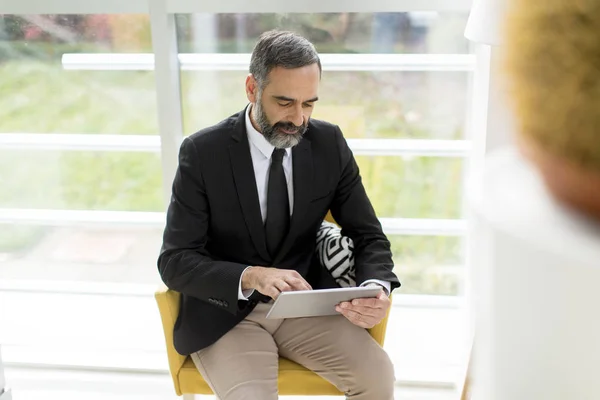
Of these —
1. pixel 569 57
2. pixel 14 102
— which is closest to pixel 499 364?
pixel 569 57

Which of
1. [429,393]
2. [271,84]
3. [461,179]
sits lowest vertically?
[429,393]

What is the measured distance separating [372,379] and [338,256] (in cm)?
39

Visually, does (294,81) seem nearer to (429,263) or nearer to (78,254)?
(429,263)

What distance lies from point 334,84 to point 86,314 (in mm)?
1513

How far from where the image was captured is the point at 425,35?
2807 mm

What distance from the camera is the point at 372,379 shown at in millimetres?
2217

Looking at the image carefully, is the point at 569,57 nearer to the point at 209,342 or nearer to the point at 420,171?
the point at 209,342

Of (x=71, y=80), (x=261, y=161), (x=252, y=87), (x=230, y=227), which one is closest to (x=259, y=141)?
(x=261, y=161)

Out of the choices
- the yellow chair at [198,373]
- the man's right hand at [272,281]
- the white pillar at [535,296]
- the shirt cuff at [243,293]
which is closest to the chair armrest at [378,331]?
the yellow chair at [198,373]

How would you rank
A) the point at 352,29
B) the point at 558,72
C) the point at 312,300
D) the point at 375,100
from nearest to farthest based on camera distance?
the point at 558,72
the point at 312,300
the point at 352,29
the point at 375,100

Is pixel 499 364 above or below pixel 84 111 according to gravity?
above

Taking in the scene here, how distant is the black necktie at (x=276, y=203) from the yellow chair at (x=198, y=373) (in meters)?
0.35

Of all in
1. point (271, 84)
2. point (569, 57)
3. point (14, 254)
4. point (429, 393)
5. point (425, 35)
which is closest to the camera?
point (569, 57)

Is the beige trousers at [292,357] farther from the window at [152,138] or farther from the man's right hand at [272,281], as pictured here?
the window at [152,138]
